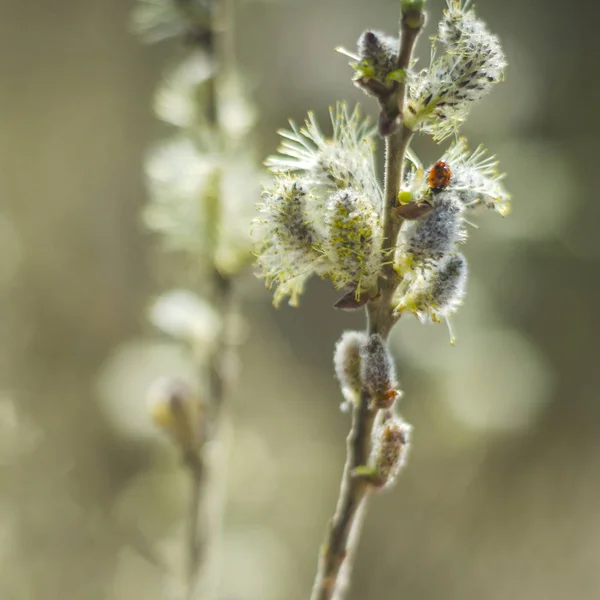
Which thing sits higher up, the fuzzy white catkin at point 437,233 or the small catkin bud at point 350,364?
the fuzzy white catkin at point 437,233

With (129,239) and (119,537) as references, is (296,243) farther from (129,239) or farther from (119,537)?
(129,239)

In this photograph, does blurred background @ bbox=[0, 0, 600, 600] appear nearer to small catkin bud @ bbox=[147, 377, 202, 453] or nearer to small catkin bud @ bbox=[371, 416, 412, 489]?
small catkin bud @ bbox=[147, 377, 202, 453]

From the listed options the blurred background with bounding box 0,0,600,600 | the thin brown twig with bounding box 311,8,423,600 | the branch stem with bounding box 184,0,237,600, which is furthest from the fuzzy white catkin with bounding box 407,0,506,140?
the blurred background with bounding box 0,0,600,600

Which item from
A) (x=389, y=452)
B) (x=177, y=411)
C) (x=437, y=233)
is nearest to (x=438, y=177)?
(x=437, y=233)

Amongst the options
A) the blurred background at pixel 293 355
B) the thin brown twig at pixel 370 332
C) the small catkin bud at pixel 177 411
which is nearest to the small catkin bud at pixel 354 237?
the thin brown twig at pixel 370 332

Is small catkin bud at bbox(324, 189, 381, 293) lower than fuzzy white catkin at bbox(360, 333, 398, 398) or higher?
higher

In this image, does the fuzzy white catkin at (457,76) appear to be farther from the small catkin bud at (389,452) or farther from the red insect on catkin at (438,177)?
the small catkin bud at (389,452)
